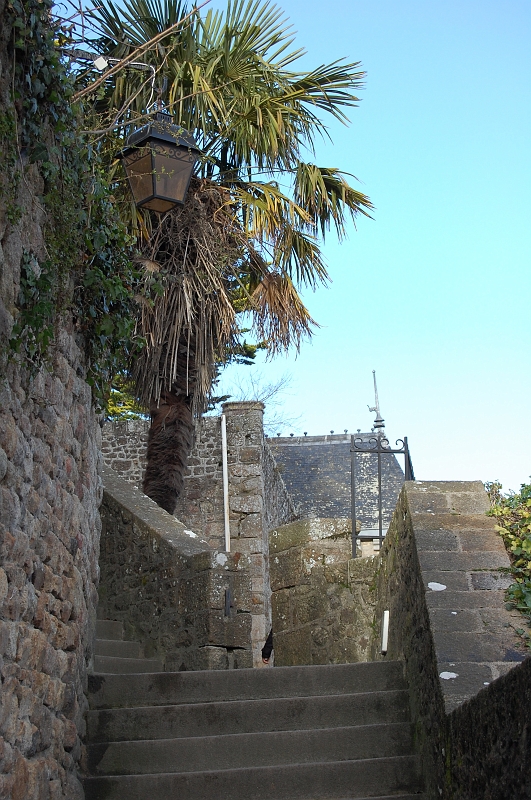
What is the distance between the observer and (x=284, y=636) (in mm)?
7910

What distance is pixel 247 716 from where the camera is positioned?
5.33m

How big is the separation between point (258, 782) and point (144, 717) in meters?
0.82

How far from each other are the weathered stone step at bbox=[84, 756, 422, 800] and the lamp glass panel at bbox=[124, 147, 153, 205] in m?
3.72

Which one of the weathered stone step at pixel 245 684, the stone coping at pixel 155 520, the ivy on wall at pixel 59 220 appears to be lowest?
the weathered stone step at pixel 245 684

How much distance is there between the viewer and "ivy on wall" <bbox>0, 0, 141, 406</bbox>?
12.2 feet

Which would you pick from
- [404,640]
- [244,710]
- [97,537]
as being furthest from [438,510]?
[97,537]

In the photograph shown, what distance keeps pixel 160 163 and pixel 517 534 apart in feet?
11.0

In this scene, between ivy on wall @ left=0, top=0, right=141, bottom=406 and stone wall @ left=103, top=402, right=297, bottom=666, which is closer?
ivy on wall @ left=0, top=0, right=141, bottom=406

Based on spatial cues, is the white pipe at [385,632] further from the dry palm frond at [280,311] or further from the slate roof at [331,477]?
the slate roof at [331,477]

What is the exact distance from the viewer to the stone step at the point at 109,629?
25.2ft

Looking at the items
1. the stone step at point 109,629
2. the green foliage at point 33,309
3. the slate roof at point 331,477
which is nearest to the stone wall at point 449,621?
the green foliage at point 33,309

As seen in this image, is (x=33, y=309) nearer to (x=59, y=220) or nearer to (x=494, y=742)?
(x=59, y=220)

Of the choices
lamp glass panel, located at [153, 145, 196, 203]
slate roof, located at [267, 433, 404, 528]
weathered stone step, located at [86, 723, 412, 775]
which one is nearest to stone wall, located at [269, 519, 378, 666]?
weathered stone step, located at [86, 723, 412, 775]

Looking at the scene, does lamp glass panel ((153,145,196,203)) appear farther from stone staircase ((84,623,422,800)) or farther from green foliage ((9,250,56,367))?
stone staircase ((84,623,422,800))
